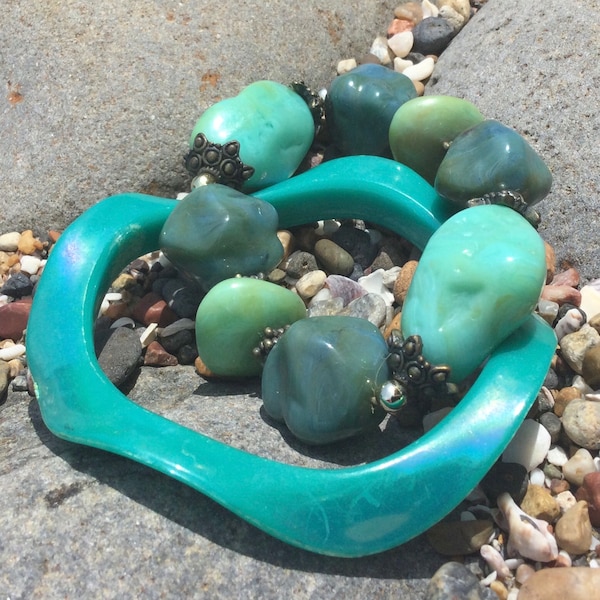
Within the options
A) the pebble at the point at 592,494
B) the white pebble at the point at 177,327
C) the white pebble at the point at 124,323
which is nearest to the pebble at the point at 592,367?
the pebble at the point at 592,494

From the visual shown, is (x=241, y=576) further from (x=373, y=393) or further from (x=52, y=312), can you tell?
(x=52, y=312)

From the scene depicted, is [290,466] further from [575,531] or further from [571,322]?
[571,322]

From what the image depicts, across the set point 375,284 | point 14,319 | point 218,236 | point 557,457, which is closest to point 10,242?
point 14,319

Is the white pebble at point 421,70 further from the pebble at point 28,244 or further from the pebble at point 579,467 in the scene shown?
the pebble at point 579,467

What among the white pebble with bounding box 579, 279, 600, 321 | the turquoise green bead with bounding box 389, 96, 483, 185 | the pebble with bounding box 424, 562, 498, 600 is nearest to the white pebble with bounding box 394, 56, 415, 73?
the turquoise green bead with bounding box 389, 96, 483, 185

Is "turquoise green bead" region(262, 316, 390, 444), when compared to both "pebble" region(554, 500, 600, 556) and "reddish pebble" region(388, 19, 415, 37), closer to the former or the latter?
"pebble" region(554, 500, 600, 556)

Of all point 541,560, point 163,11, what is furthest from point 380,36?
point 541,560
